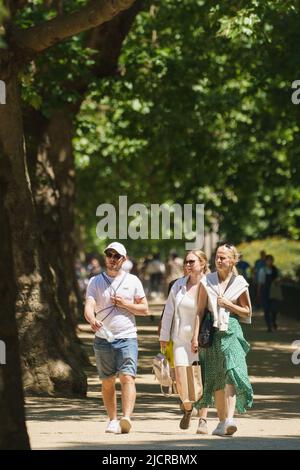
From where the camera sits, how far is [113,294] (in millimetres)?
13945

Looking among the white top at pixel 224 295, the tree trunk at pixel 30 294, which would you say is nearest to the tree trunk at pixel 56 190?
the tree trunk at pixel 30 294

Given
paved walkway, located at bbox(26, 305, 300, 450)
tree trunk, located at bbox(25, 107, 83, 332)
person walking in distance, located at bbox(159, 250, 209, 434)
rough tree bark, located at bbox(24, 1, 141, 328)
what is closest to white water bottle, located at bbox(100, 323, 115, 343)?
person walking in distance, located at bbox(159, 250, 209, 434)

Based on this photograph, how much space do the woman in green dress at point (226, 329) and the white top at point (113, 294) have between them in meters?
0.61

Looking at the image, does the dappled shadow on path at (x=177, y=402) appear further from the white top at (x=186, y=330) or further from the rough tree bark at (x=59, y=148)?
the rough tree bark at (x=59, y=148)

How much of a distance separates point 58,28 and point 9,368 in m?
9.59

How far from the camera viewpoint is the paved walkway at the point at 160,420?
12.9 meters

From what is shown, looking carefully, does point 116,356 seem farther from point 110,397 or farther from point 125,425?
point 125,425

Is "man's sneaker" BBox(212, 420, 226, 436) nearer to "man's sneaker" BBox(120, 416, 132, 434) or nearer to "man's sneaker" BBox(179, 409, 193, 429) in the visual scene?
"man's sneaker" BBox(179, 409, 193, 429)

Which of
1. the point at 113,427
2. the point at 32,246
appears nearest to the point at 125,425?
the point at 113,427

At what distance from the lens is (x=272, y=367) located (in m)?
25.7

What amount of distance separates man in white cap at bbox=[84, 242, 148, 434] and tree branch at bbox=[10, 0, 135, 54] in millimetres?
4861

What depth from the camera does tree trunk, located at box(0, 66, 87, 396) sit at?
1889 cm
